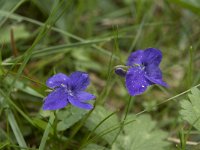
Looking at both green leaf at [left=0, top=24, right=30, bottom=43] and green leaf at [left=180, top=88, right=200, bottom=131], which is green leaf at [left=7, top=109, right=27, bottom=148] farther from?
green leaf at [left=0, top=24, right=30, bottom=43]

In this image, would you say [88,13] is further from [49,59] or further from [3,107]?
[3,107]

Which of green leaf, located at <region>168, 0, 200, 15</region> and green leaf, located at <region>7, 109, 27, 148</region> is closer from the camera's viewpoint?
green leaf, located at <region>7, 109, 27, 148</region>

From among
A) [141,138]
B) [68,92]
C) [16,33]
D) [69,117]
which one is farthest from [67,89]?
Answer: [16,33]

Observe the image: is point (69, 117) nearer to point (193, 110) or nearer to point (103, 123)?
point (103, 123)

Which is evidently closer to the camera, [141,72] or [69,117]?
[141,72]

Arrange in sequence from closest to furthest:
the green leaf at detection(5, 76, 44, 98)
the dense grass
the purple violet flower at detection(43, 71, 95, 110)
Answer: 1. the purple violet flower at detection(43, 71, 95, 110)
2. the dense grass
3. the green leaf at detection(5, 76, 44, 98)

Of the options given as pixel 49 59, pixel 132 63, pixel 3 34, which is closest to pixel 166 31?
pixel 49 59

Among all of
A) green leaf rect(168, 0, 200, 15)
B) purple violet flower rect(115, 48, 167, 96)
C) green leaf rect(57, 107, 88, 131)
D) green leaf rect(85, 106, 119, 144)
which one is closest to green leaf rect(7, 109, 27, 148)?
green leaf rect(57, 107, 88, 131)
